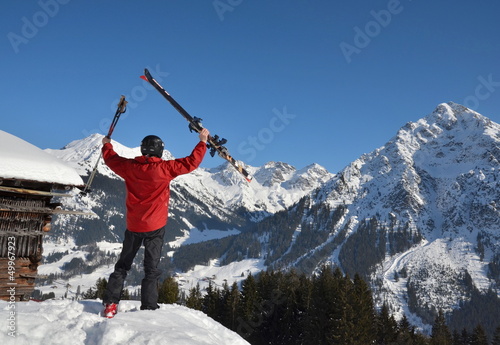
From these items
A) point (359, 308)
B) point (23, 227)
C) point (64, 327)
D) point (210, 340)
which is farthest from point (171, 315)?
point (359, 308)

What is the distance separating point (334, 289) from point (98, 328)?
4123cm

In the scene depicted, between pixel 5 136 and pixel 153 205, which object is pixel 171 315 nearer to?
pixel 153 205

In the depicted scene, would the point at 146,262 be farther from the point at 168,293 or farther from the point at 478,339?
the point at 478,339

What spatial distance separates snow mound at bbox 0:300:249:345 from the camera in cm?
490

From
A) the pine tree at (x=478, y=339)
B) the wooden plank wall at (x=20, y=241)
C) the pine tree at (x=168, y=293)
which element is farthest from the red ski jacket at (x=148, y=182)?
the pine tree at (x=478, y=339)

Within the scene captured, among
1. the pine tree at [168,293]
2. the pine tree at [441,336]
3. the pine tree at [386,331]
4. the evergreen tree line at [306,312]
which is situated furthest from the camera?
the pine tree at [441,336]

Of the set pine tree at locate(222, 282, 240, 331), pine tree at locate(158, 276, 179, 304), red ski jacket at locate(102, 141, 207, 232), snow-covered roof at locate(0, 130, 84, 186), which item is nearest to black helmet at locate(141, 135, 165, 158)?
red ski jacket at locate(102, 141, 207, 232)

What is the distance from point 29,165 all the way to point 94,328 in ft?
19.9

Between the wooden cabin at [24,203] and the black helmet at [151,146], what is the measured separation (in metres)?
4.05

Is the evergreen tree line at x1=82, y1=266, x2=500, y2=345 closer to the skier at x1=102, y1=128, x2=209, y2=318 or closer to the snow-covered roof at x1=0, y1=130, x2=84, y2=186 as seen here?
the snow-covered roof at x1=0, y1=130, x2=84, y2=186

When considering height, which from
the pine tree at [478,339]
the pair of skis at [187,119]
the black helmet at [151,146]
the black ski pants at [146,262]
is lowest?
the pine tree at [478,339]

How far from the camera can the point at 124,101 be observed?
28.9 ft

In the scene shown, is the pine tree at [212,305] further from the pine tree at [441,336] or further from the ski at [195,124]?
the ski at [195,124]

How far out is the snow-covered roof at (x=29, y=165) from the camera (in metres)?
9.36
